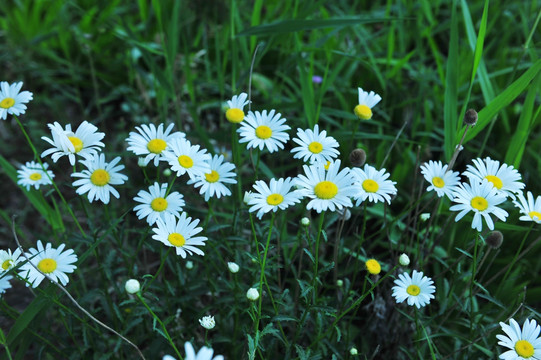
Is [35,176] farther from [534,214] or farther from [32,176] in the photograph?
[534,214]

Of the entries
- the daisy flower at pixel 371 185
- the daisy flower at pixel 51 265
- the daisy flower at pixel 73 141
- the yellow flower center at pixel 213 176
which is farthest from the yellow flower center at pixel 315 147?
the daisy flower at pixel 51 265

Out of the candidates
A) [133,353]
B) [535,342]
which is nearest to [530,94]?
[535,342]

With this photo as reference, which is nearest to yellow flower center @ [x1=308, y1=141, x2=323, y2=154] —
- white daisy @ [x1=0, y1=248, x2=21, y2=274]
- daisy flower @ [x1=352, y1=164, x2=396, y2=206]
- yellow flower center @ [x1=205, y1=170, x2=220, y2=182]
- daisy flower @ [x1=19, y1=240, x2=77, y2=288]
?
daisy flower @ [x1=352, y1=164, x2=396, y2=206]

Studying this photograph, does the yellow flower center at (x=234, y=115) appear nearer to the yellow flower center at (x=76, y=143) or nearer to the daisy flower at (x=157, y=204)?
the daisy flower at (x=157, y=204)

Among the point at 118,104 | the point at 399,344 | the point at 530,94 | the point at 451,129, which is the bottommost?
the point at 399,344

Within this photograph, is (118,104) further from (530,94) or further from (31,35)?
(530,94)

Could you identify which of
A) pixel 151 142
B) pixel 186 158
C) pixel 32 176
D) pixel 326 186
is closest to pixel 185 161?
pixel 186 158
